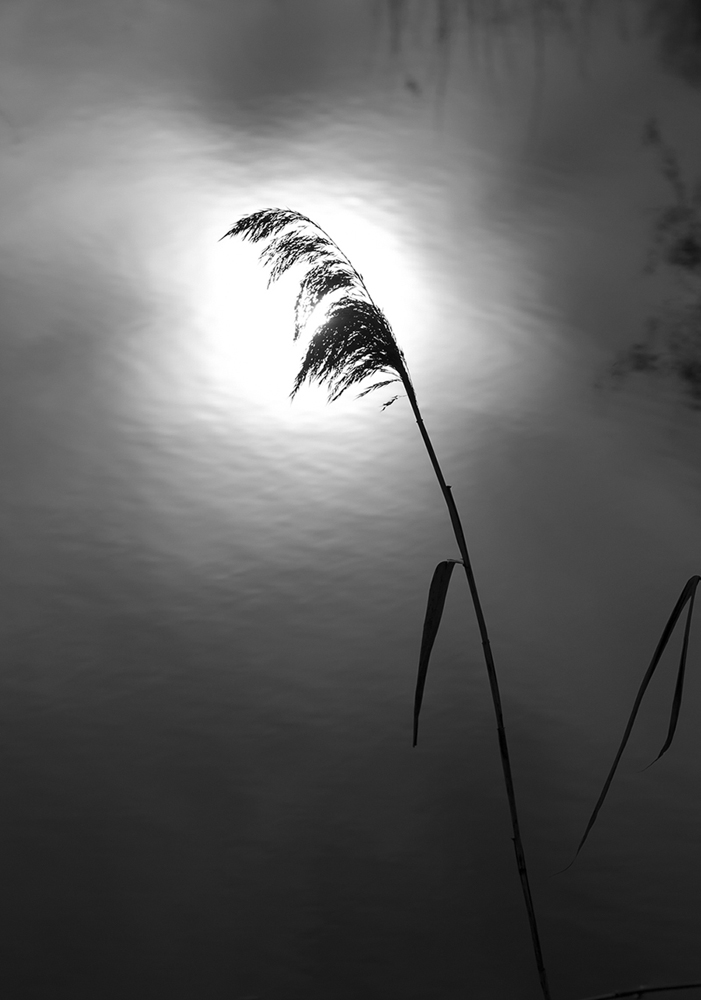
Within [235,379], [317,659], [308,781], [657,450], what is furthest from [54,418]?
[657,450]

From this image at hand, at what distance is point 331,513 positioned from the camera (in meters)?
1.21

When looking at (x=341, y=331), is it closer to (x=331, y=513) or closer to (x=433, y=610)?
(x=433, y=610)

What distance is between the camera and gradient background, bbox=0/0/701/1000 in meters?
0.96

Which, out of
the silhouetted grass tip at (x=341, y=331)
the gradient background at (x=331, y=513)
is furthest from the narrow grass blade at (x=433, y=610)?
the gradient background at (x=331, y=513)

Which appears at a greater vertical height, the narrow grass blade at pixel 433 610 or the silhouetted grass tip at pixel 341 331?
the silhouetted grass tip at pixel 341 331

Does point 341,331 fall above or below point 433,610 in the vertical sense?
above

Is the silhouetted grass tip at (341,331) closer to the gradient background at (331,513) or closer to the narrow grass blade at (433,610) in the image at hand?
the narrow grass blade at (433,610)

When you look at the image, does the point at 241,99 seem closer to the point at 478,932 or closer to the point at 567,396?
the point at 567,396

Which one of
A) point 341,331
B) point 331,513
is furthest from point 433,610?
point 331,513

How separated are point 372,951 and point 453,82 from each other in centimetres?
129

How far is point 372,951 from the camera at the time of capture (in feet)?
3.10

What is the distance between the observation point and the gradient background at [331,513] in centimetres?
96

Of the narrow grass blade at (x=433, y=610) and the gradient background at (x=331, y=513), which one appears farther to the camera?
the gradient background at (x=331, y=513)

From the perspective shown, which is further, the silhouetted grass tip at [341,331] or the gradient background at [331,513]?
the gradient background at [331,513]
